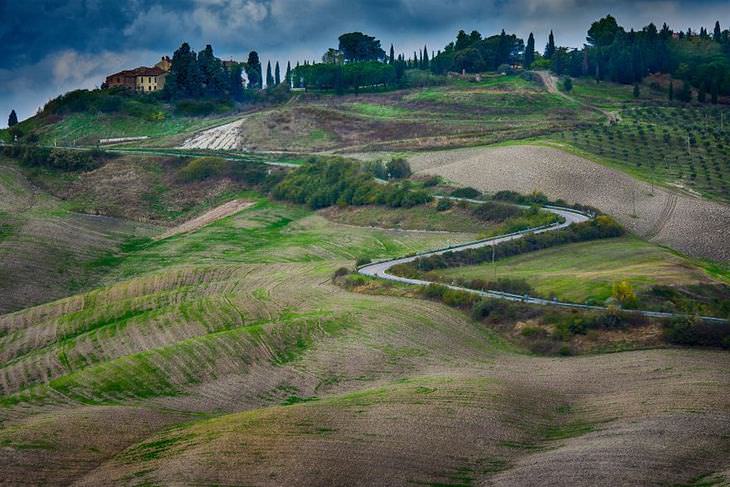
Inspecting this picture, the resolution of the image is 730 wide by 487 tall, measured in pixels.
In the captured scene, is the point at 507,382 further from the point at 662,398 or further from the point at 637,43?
the point at 637,43

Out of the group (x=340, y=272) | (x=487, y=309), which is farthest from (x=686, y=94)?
(x=487, y=309)

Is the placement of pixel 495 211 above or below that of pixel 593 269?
above

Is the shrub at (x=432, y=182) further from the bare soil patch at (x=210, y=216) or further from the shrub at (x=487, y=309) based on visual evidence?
the shrub at (x=487, y=309)

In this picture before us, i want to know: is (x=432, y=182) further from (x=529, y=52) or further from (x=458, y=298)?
(x=529, y=52)

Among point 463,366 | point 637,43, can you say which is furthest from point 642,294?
point 637,43

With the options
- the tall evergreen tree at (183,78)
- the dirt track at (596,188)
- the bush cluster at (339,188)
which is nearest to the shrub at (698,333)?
the dirt track at (596,188)
